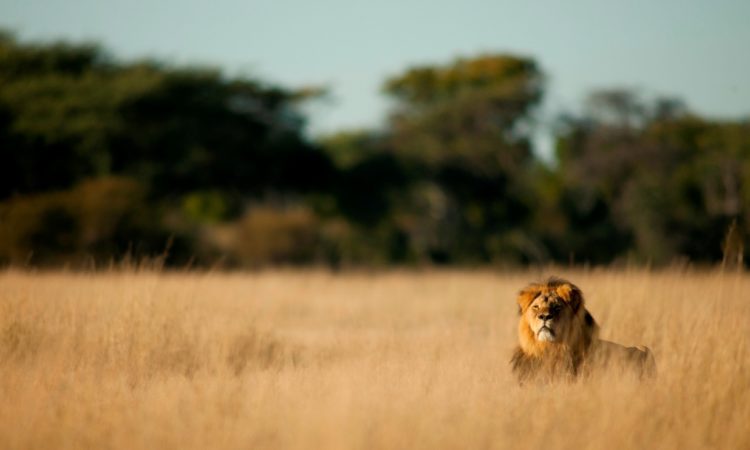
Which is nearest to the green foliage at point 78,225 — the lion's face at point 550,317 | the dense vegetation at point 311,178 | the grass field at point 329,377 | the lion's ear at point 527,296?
the dense vegetation at point 311,178

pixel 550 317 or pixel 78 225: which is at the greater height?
pixel 550 317

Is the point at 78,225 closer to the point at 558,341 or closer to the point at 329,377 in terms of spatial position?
the point at 329,377

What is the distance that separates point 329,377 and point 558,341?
1509mm

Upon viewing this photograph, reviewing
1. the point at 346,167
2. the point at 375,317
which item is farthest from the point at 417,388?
the point at 346,167

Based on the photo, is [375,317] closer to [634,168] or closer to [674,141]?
[634,168]

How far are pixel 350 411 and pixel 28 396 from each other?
197 cm

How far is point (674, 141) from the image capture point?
3119 cm

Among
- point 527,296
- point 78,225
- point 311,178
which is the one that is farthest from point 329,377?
point 311,178

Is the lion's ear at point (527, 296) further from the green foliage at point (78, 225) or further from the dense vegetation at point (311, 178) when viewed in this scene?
the green foliage at point (78, 225)

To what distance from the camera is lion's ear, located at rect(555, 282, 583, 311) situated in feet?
19.4

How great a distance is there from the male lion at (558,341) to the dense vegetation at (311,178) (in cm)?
1490

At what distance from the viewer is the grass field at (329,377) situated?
505cm

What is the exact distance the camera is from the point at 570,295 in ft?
19.5

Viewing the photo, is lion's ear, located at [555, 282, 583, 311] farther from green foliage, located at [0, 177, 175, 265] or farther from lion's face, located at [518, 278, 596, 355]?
green foliage, located at [0, 177, 175, 265]
